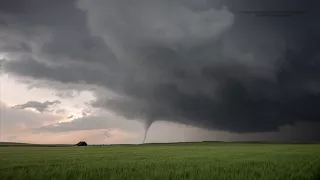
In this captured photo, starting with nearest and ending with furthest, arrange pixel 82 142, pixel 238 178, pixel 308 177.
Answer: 1. pixel 238 178
2. pixel 308 177
3. pixel 82 142

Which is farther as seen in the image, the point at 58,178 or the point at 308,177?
the point at 308,177

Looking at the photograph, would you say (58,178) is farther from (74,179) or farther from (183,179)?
(183,179)

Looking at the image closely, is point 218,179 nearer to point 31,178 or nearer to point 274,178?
point 274,178

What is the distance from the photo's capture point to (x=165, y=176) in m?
14.4

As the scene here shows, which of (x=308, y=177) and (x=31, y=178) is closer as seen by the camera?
(x=31, y=178)

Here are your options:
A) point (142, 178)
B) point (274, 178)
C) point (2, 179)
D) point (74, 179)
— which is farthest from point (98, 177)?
point (274, 178)

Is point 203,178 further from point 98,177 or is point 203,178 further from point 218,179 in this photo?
point 98,177

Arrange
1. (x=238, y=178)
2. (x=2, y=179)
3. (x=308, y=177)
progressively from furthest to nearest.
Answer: (x=308, y=177), (x=238, y=178), (x=2, y=179)

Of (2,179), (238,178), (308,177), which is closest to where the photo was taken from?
(2,179)

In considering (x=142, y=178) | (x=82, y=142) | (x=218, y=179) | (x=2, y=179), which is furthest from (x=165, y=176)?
(x=82, y=142)

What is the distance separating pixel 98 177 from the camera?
1421cm

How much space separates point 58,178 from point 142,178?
3.42m

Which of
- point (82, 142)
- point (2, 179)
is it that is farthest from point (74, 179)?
point (82, 142)

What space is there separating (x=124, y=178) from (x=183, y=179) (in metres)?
2.45
